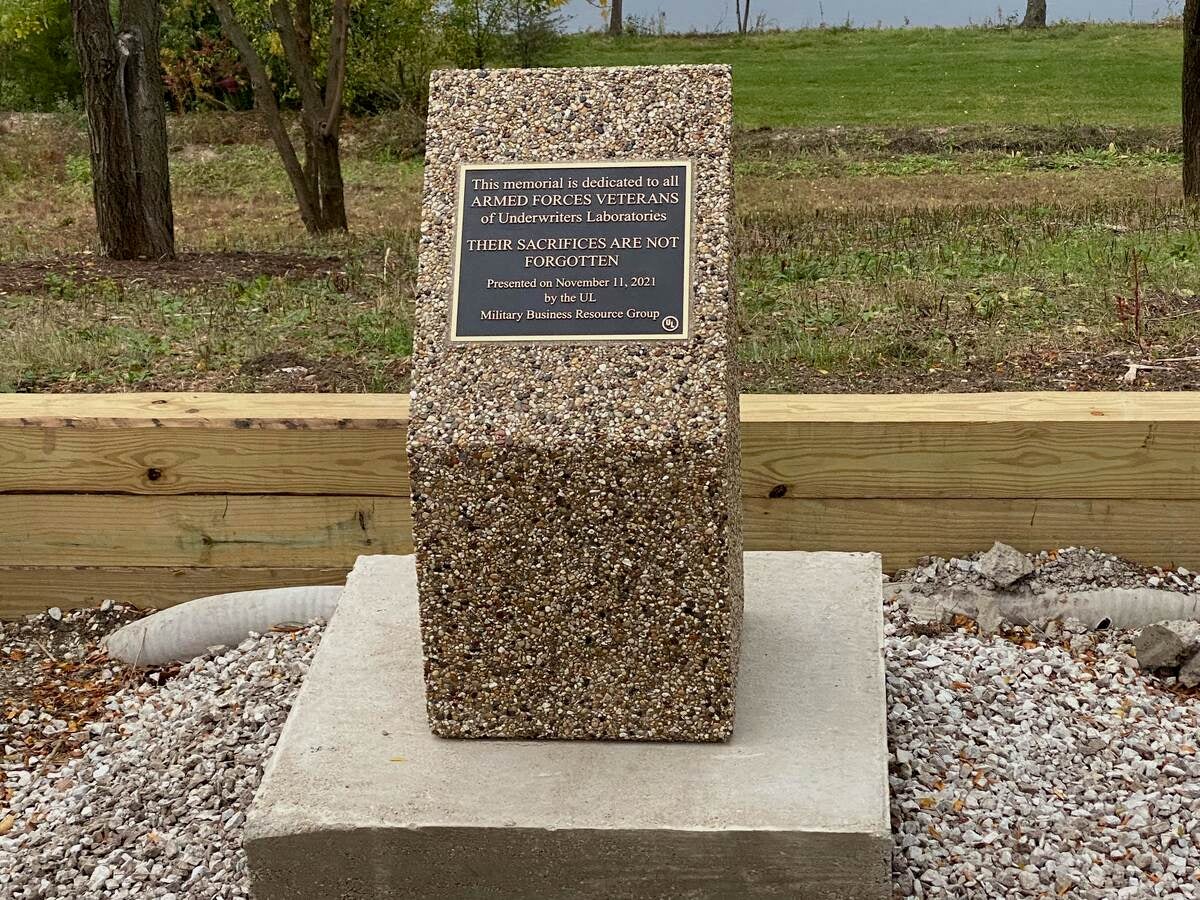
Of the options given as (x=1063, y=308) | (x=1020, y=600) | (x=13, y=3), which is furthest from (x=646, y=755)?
(x=13, y=3)

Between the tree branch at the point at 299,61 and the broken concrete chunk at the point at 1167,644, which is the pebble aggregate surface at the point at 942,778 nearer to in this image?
the broken concrete chunk at the point at 1167,644

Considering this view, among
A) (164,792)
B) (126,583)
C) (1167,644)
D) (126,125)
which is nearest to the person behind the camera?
(164,792)

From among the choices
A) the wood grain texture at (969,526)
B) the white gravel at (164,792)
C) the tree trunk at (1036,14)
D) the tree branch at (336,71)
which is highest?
the tree trunk at (1036,14)

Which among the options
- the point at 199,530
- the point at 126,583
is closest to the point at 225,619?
the point at 199,530

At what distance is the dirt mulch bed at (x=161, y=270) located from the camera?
7734 millimetres

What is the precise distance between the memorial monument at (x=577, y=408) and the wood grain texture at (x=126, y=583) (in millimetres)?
1503

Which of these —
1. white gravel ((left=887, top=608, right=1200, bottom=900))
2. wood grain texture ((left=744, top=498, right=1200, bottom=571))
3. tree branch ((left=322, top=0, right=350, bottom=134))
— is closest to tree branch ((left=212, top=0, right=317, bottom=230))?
tree branch ((left=322, top=0, right=350, bottom=134))

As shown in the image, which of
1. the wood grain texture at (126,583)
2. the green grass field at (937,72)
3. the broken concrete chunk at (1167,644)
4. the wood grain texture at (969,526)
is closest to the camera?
the broken concrete chunk at (1167,644)

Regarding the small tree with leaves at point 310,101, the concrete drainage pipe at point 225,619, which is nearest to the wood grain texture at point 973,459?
the concrete drainage pipe at point 225,619

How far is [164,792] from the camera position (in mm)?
3488

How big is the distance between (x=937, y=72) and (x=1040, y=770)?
25246 millimetres

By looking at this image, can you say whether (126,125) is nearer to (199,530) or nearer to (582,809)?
(199,530)

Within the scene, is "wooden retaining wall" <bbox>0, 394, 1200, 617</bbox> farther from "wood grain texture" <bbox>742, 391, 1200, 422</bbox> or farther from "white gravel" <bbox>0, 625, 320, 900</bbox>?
"white gravel" <bbox>0, 625, 320, 900</bbox>

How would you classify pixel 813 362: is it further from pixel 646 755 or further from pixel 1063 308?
pixel 646 755
